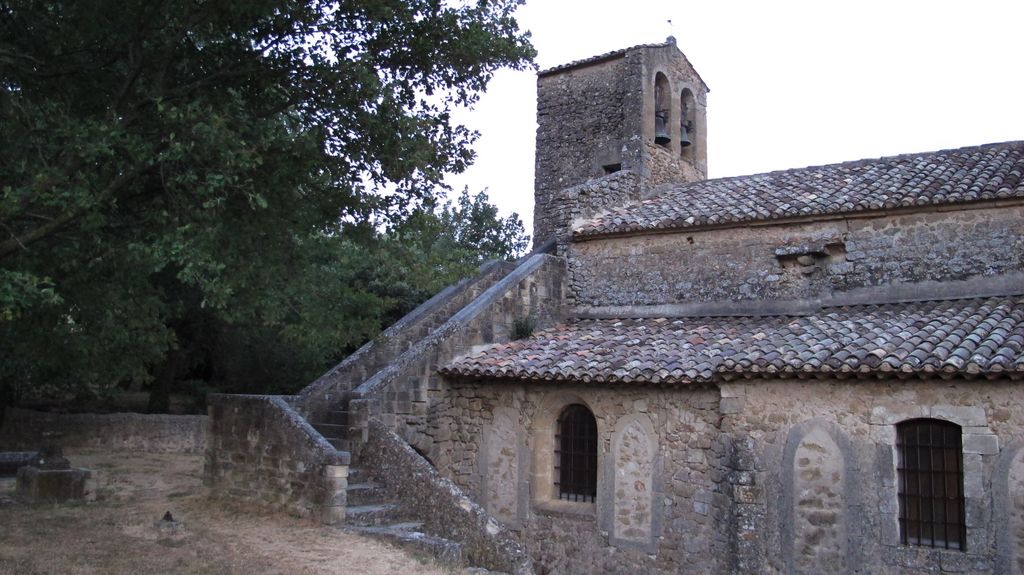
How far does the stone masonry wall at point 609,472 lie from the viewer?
1162 cm

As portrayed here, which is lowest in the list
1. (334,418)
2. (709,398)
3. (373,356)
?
(334,418)

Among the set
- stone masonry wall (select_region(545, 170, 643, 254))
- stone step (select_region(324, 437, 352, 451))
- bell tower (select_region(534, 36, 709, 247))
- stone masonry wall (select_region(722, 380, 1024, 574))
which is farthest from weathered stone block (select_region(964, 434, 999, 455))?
bell tower (select_region(534, 36, 709, 247))

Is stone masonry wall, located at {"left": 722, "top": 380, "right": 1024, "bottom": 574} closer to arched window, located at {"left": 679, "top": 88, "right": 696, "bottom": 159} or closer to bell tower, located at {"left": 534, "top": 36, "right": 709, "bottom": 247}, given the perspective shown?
bell tower, located at {"left": 534, "top": 36, "right": 709, "bottom": 247}

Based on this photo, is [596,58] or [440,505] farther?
[596,58]

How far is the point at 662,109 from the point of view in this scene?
18703 mm

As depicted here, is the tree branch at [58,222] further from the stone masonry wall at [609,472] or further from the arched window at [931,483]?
the arched window at [931,483]

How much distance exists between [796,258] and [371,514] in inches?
321

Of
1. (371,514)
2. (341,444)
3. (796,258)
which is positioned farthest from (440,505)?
(796,258)

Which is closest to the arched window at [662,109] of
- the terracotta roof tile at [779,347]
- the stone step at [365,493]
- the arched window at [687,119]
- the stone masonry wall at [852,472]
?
the arched window at [687,119]

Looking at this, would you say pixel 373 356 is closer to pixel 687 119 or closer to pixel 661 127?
pixel 661 127

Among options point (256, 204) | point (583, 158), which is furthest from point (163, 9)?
point (583, 158)

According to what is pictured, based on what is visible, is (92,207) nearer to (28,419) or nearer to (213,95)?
(213,95)

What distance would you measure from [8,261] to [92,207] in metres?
1.87

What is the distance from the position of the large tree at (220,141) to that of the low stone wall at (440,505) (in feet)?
8.20
